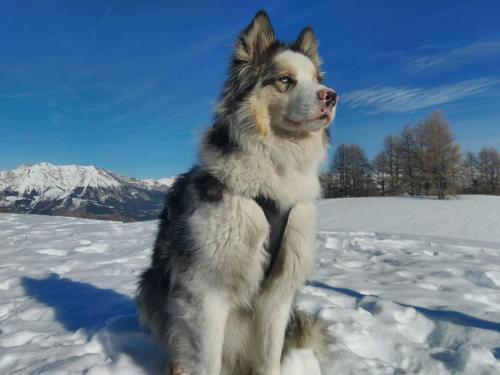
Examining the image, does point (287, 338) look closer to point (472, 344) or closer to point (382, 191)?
point (472, 344)

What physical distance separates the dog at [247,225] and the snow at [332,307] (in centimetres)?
47

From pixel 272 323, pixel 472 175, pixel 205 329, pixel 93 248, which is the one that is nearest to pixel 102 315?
pixel 205 329

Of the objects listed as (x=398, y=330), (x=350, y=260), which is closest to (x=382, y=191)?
(x=350, y=260)

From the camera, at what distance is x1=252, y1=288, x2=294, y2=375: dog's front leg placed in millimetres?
2531

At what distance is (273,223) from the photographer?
244 cm

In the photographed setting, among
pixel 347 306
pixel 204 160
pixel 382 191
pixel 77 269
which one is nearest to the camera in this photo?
pixel 204 160

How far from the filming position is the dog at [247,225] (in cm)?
232

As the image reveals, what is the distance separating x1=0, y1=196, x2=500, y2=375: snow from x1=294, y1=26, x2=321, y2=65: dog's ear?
105 inches

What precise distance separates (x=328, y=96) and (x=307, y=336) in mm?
1997

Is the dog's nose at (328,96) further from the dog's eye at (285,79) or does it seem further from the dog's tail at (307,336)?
the dog's tail at (307,336)

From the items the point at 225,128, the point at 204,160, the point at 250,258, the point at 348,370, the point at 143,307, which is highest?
the point at 225,128

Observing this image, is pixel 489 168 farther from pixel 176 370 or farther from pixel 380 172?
pixel 176 370

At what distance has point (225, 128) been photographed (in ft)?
8.52

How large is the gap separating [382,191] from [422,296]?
Result: 45999 mm
